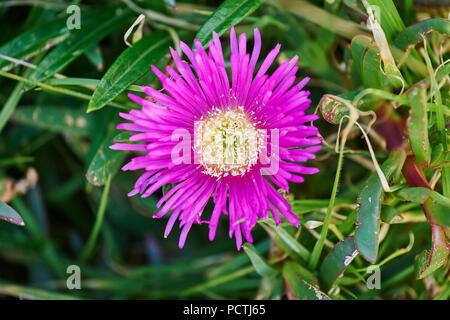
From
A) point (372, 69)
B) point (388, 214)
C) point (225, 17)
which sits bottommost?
point (388, 214)

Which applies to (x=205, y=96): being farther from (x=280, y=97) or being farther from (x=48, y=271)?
(x=48, y=271)

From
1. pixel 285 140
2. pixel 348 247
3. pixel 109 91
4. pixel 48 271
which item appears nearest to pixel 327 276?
pixel 348 247

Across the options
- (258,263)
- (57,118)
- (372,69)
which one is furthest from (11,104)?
(372,69)

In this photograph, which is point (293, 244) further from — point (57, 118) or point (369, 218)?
point (57, 118)

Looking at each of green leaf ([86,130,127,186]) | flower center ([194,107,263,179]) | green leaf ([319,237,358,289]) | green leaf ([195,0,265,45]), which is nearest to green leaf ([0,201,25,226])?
green leaf ([86,130,127,186])

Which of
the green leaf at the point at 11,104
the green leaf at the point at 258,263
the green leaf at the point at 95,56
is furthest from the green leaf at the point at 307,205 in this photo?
the green leaf at the point at 11,104

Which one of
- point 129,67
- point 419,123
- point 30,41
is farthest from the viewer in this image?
point 30,41

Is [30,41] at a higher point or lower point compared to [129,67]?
higher
